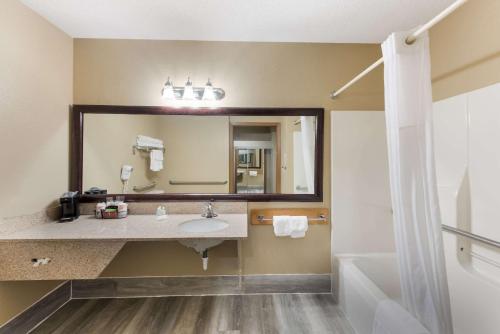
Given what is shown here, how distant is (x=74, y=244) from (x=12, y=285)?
1.83 ft

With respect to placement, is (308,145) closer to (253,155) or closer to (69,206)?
(253,155)

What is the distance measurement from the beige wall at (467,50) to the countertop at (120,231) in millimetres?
1778

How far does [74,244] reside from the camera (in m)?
1.49

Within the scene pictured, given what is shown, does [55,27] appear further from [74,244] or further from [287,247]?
[287,247]

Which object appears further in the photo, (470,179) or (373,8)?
(373,8)

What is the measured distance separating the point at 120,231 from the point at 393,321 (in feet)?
5.50

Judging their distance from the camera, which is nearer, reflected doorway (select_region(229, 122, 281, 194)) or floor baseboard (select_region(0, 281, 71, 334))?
floor baseboard (select_region(0, 281, 71, 334))

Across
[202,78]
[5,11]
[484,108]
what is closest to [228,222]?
[202,78]

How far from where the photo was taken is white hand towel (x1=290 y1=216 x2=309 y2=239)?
6.73ft

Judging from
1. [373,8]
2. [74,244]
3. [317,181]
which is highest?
[373,8]

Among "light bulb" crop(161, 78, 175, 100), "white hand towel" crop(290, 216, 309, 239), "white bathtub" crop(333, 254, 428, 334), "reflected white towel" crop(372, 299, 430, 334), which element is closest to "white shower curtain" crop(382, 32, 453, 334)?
"reflected white towel" crop(372, 299, 430, 334)

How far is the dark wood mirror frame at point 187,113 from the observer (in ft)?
6.66

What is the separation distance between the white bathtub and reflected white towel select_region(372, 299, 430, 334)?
4 centimetres

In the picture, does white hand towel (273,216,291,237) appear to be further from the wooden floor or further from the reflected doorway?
the wooden floor
